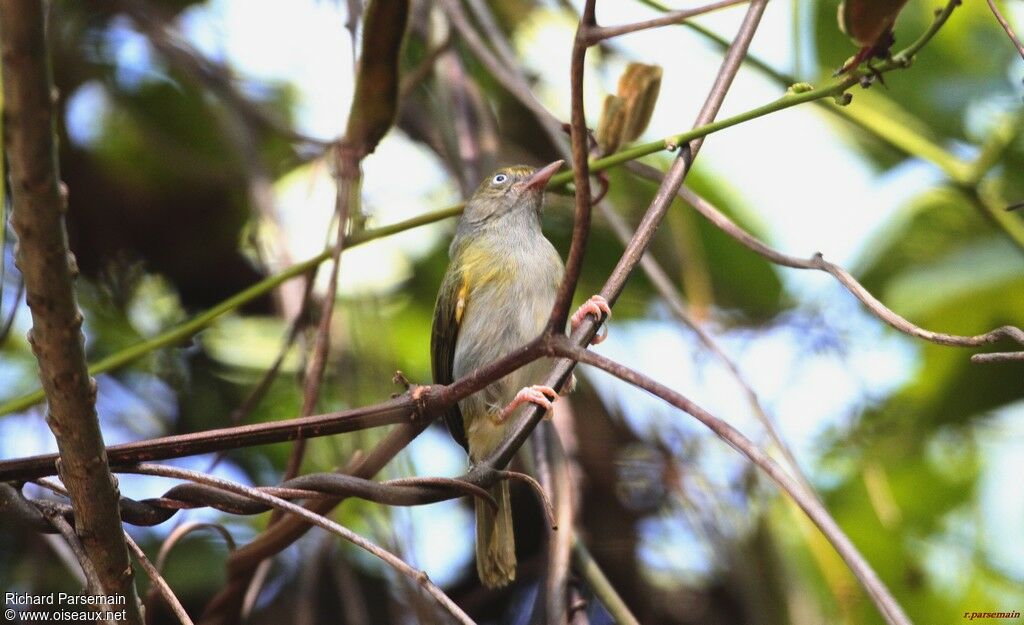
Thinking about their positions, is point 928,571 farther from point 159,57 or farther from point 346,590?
point 159,57

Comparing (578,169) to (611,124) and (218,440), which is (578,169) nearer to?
(218,440)

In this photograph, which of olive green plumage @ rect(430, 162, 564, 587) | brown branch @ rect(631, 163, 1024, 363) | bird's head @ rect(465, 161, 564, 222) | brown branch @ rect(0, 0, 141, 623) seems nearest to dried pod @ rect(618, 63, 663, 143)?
brown branch @ rect(631, 163, 1024, 363)

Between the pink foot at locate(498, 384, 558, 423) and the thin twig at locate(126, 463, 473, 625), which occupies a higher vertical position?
the pink foot at locate(498, 384, 558, 423)

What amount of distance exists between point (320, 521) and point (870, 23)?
48.0 inches

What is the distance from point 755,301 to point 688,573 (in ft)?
3.74

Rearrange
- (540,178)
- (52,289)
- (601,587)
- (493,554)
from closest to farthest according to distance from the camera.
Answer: (52,289), (601,587), (493,554), (540,178)

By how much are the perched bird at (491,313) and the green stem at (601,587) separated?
0.35 meters

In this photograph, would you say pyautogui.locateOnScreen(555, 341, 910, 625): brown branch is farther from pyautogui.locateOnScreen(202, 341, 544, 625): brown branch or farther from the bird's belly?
the bird's belly

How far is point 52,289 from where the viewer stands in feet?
4.51

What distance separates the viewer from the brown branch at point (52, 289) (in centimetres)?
121

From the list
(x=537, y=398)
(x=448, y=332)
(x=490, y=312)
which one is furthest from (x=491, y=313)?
(x=537, y=398)

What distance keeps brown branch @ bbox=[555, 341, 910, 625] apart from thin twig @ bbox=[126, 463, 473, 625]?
42 centimetres

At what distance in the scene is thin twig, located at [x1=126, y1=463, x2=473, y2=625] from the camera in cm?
162

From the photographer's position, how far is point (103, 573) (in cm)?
170
